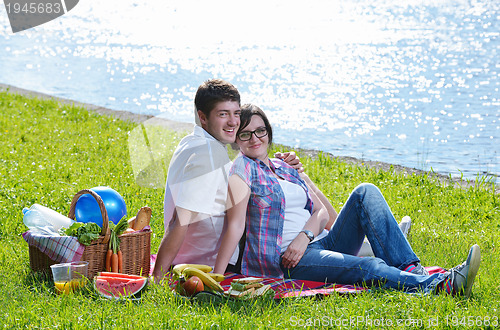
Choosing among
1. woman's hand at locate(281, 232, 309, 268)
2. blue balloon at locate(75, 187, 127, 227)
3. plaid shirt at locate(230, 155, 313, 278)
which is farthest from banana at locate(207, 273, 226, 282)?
blue balloon at locate(75, 187, 127, 227)

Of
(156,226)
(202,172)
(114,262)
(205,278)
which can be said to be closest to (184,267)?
(205,278)

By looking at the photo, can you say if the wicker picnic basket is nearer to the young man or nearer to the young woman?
the young man

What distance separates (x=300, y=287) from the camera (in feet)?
14.6

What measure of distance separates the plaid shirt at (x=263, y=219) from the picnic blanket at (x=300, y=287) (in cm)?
15

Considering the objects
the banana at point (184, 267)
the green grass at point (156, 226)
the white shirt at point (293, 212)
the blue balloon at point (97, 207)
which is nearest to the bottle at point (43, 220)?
the blue balloon at point (97, 207)

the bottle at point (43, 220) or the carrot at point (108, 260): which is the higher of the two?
the bottle at point (43, 220)

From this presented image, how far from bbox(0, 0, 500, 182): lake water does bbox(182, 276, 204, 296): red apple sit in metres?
1.62

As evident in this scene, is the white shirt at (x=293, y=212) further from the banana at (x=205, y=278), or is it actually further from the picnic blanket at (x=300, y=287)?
the banana at (x=205, y=278)

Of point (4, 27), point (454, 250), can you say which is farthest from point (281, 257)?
point (4, 27)

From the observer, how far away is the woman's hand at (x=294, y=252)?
4.59m

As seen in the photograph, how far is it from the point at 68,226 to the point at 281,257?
167 cm

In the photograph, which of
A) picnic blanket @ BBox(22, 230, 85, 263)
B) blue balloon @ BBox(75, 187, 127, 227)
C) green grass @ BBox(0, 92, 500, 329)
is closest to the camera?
green grass @ BBox(0, 92, 500, 329)

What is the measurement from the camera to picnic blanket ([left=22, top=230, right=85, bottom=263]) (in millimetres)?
4461

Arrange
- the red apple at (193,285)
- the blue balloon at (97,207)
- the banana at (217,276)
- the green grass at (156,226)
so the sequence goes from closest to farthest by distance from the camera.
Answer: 1. the green grass at (156,226)
2. the red apple at (193,285)
3. the banana at (217,276)
4. the blue balloon at (97,207)
